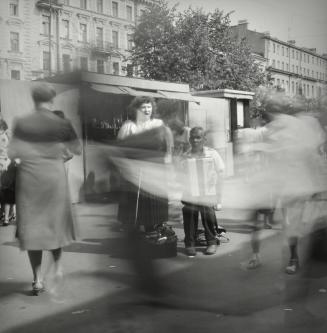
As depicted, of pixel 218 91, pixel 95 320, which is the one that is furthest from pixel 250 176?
pixel 95 320

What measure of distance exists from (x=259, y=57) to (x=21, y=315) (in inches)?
84.4

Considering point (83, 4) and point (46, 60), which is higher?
point (83, 4)

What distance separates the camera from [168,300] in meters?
2.14

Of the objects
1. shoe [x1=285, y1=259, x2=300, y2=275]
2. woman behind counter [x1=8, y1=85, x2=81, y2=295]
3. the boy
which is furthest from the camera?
shoe [x1=285, y1=259, x2=300, y2=275]

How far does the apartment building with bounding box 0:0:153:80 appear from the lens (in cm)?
78

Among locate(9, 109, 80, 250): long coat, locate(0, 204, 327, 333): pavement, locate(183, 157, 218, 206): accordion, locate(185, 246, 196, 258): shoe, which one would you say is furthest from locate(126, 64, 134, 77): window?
locate(185, 246, 196, 258): shoe

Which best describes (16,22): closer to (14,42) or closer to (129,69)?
(14,42)

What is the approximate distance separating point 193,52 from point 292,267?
2.69m

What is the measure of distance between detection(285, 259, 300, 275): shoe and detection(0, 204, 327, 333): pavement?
53 mm

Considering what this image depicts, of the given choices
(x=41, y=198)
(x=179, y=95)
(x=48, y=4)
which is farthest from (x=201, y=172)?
(x=41, y=198)

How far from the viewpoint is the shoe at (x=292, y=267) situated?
11.4ft

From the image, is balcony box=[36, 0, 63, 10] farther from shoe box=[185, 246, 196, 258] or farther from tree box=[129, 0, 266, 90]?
shoe box=[185, 246, 196, 258]

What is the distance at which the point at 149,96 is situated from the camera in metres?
1.08

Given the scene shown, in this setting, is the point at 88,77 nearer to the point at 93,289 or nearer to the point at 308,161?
the point at 308,161
